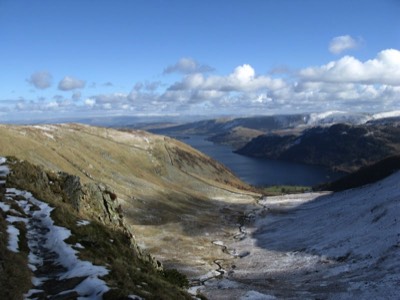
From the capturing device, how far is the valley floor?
158 feet

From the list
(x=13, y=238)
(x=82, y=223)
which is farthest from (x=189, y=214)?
(x=13, y=238)

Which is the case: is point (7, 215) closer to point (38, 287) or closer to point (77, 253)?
point (77, 253)

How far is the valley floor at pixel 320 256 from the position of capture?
158ft

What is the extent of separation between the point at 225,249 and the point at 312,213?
3974cm

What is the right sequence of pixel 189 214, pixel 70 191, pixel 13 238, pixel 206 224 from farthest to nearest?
1. pixel 189 214
2. pixel 206 224
3. pixel 70 191
4. pixel 13 238

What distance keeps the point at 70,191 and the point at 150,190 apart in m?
86.8

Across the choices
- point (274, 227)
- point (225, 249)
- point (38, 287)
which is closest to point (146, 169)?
point (274, 227)

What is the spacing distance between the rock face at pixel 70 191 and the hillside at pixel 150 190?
63.3 feet

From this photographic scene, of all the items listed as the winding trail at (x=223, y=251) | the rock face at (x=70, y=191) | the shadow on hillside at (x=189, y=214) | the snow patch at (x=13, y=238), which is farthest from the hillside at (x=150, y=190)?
the snow patch at (x=13, y=238)

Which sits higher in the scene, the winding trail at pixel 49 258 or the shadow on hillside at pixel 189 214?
the winding trail at pixel 49 258

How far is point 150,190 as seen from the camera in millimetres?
134375

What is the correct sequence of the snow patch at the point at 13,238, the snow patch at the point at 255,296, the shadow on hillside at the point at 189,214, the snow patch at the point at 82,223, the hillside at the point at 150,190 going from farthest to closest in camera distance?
the shadow on hillside at the point at 189,214 < the hillside at the point at 150,190 < the snow patch at the point at 255,296 < the snow patch at the point at 82,223 < the snow patch at the point at 13,238

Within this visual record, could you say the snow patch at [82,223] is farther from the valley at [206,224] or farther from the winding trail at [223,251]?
the winding trail at [223,251]

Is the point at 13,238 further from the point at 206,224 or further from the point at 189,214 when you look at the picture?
the point at 189,214
